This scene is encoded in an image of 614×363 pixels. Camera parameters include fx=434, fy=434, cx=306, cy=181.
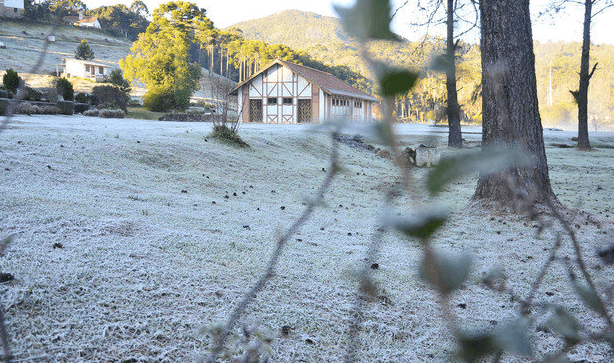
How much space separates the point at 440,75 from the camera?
1.92 ft

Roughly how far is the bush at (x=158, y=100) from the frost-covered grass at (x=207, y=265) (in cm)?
2365

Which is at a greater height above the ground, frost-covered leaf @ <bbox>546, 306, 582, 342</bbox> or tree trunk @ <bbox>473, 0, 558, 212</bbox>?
tree trunk @ <bbox>473, 0, 558, 212</bbox>

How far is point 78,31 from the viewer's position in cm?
6481

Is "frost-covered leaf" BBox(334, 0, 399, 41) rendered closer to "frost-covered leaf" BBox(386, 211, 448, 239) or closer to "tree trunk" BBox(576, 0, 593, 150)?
"frost-covered leaf" BBox(386, 211, 448, 239)

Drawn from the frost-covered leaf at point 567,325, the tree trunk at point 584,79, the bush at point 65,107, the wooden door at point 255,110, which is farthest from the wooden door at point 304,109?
the frost-covered leaf at point 567,325

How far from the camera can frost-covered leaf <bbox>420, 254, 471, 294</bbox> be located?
501 millimetres

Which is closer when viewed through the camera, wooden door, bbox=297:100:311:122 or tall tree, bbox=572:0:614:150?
tall tree, bbox=572:0:614:150

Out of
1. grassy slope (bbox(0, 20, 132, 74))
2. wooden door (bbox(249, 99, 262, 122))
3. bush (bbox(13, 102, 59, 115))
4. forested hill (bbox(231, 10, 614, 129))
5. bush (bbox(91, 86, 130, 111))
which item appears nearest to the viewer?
forested hill (bbox(231, 10, 614, 129))

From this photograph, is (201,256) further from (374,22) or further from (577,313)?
(374,22)

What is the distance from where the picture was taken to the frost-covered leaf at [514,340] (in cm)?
53

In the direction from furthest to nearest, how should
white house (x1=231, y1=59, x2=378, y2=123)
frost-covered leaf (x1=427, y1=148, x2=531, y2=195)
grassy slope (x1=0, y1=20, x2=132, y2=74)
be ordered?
grassy slope (x1=0, y1=20, x2=132, y2=74), white house (x1=231, y1=59, x2=378, y2=123), frost-covered leaf (x1=427, y1=148, x2=531, y2=195)

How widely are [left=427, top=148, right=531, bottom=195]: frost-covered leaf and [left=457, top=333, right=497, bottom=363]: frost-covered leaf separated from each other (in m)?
0.24

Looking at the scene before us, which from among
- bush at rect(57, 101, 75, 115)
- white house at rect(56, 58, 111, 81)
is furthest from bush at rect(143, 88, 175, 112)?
white house at rect(56, 58, 111, 81)

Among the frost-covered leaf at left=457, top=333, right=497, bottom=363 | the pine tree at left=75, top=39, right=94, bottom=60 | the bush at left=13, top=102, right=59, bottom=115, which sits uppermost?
the pine tree at left=75, top=39, right=94, bottom=60
